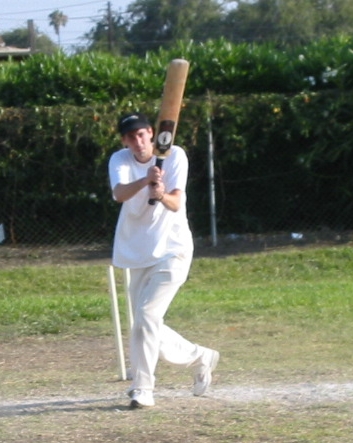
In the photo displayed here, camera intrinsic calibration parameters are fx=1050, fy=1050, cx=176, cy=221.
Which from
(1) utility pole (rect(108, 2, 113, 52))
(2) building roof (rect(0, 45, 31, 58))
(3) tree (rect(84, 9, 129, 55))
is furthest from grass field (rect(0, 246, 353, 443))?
(3) tree (rect(84, 9, 129, 55))

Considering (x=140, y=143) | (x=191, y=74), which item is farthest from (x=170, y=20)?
(x=140, y=143)

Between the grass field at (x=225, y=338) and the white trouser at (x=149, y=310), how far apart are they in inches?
10.6

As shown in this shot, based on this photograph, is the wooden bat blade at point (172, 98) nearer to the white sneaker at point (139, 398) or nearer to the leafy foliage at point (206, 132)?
the white sneaker at point (139, 398)

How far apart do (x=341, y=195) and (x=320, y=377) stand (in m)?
9.07

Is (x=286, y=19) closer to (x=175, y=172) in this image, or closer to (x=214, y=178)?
(x=214, y=178)

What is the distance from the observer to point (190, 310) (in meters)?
11.3

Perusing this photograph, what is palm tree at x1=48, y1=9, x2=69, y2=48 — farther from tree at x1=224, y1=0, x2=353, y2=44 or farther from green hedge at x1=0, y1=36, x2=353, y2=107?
green hedge at x1=0, y1=36, x2=353, y2=107

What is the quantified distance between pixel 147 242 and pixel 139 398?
100 cm

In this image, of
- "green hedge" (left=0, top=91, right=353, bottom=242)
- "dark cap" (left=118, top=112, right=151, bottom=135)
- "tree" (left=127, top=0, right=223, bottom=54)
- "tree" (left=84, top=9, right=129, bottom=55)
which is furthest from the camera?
"tree" (left=127, top=0, right=223, bottom=54)

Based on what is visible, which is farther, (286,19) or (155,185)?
(286,19)

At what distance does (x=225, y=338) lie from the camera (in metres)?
9.74

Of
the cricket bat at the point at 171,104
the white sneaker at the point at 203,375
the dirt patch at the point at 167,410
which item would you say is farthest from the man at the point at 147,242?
the dirt patch at the point at 167,410

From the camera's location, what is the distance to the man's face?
22.6ft

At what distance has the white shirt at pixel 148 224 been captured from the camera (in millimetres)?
6793
